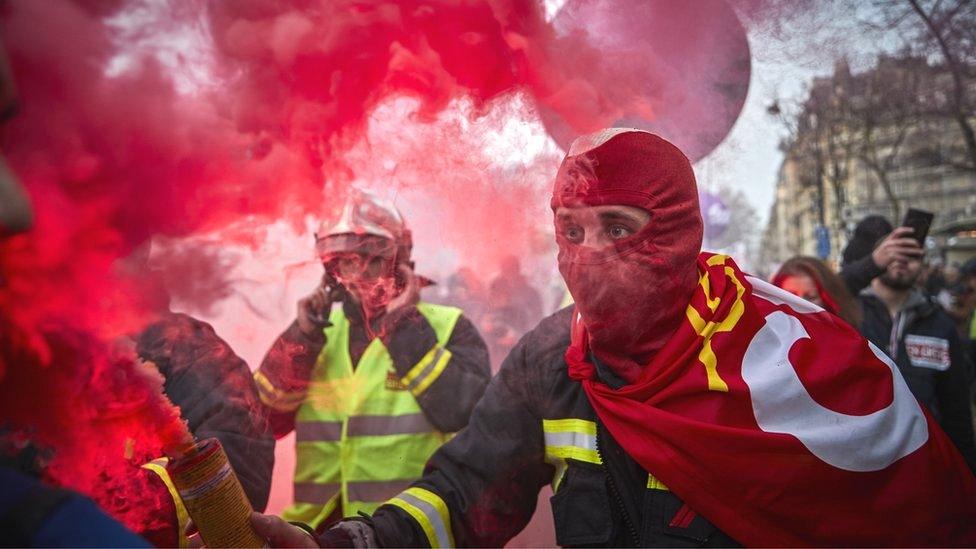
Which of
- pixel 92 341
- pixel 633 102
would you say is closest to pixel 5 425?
pixel 92 341

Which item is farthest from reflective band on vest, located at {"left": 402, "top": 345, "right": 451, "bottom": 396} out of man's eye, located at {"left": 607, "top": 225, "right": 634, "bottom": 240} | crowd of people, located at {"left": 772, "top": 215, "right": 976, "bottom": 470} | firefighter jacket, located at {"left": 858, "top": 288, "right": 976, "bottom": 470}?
firefighter jacket, located at {"left": 858, "top": 288, "right": 976, "bottom": 470}

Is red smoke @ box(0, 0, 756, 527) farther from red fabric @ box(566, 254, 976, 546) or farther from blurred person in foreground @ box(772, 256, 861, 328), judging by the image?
blurred person in foreground @ box(772, 256, 861, 328)

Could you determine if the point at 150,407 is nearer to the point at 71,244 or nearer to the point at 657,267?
the point at 71,244

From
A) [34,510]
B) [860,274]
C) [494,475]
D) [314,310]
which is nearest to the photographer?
[34,510]

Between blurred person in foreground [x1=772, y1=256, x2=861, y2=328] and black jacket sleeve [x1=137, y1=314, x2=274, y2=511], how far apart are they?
106 inches

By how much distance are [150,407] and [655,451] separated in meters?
1.26

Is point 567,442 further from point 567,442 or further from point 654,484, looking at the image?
point 654,484

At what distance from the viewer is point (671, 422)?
5.60ft

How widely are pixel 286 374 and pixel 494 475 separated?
4.01 feet

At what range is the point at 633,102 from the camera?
8.01ft

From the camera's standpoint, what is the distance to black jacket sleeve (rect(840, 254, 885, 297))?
3.71 meters

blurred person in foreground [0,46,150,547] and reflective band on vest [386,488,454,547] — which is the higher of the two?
blurred person in foreground [0,46,150,547]

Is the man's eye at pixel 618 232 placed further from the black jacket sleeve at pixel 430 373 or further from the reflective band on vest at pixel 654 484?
the black jacket sleeve at pixel 430 373

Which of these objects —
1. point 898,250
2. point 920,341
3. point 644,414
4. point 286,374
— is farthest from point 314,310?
point 920,341
